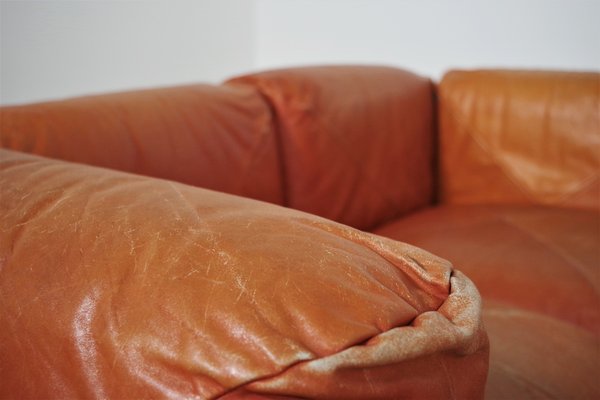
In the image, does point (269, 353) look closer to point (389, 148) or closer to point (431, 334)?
point (431, 334)

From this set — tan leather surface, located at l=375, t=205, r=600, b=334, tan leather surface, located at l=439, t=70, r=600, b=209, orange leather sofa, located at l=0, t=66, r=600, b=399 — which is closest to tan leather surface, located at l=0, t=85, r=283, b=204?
orange leather sofa, located at l=0, t=66, r=600, b=399

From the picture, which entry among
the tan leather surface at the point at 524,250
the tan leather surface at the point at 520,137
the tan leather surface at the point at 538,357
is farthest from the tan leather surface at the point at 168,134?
the tan leather surface at the point at 520,137

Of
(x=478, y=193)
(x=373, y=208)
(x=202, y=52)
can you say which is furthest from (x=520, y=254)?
(x=202, y=52)

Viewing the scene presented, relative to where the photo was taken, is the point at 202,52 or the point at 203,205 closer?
the point at 203,205

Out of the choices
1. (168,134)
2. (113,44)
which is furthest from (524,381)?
(113,44)

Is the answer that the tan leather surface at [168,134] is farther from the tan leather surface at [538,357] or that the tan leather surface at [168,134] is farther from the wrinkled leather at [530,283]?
the tan leather surface at [538,357]

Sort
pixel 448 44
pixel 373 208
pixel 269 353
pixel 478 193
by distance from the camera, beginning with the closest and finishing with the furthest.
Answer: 1. pixel 269 353
2. pixel 373 208
3. pixel 478 193
4. pixel 448 44

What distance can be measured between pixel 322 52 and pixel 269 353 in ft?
8.48

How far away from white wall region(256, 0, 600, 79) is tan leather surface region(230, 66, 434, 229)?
65 centimetres

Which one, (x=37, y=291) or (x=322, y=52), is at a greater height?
(x=37, y=291)

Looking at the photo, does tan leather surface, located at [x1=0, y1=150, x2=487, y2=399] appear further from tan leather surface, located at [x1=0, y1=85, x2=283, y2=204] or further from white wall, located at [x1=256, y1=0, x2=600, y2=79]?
white wall, located at [x1=256, y1=0, x2=600, y2=79]

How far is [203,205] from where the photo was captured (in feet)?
1.82

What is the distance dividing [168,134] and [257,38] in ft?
5.95

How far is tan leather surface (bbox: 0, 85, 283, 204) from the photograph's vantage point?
1.12 meters
